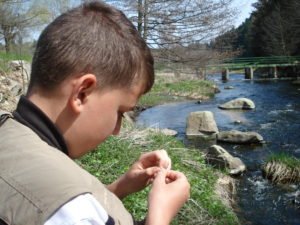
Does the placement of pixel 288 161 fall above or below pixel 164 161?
below

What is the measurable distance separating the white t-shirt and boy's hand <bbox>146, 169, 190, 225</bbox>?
0.66ft

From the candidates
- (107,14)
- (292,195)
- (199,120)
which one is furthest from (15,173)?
(199,120)

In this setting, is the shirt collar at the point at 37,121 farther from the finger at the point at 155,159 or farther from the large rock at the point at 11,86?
the large rock at the point at 11,86

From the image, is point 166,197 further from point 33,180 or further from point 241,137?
point 241,137

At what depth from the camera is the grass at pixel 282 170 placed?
819cm

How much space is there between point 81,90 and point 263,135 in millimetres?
12011

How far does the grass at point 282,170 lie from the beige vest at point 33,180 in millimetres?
7724

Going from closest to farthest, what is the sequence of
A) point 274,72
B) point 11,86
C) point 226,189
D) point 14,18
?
point 226,189
point 11,86
point 14,18
point 274,72

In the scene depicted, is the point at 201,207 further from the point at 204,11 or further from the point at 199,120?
the point at 199,120

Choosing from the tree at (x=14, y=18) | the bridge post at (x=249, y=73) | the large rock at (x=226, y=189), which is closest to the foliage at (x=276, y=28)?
the bridge post at (x=249, y=73)

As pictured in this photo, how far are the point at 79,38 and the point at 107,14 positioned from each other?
0.41ft

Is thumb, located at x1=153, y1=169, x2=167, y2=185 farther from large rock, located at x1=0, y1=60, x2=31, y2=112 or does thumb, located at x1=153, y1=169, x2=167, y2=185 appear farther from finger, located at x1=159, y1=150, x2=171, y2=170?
large rock, located at x1=0, y1=60, x2=31, y2=112

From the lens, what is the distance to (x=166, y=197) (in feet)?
3.74

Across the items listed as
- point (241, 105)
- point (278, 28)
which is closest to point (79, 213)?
point (241, 105)
